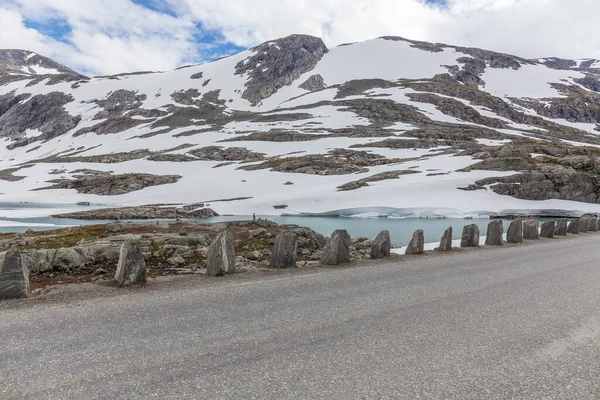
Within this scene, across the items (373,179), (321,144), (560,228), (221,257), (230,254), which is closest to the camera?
(221,257)

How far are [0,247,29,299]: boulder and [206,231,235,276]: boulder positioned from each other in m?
4.27

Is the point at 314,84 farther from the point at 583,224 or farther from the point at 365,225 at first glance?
the point at 583,224

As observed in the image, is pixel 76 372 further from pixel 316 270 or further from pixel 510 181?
pixel 510 181

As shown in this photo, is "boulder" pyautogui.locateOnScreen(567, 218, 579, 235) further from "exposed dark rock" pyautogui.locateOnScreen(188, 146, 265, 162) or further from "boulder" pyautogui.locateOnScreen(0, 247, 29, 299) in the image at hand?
"exposed dark rock" pyautogui.locateOnScreen(188, 146, 265, 162)

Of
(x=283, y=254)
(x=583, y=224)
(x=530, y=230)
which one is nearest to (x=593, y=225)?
(x=583, y=224)

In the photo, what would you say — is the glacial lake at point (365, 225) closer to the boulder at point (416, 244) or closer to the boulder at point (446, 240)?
the boulder at point (446, 240)

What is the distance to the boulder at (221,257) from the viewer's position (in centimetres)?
1085

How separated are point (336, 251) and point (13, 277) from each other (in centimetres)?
872

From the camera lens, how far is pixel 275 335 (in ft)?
20.3

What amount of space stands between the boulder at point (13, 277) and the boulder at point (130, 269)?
1854 millimetres

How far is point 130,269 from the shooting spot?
9289mm

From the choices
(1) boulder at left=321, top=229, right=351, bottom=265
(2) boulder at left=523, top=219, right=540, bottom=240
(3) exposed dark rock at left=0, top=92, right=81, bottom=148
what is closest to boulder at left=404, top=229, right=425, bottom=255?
(1) boulder at left=321, top=229, right=351, bottom=265

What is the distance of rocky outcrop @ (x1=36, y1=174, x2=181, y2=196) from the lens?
75938 millimetres

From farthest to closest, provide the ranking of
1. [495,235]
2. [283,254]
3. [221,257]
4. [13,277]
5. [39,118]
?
[39,118], [495,235], [283,254], [221,257], [13,277]
